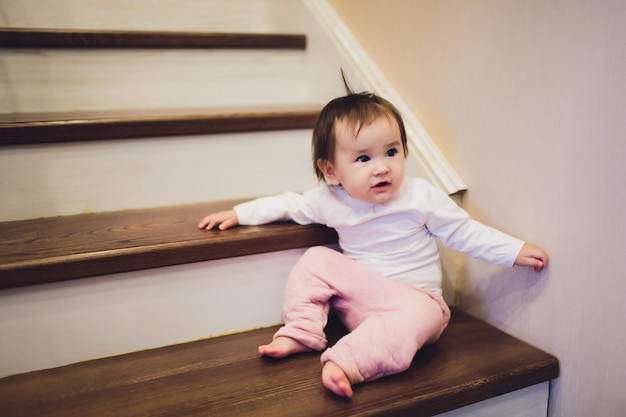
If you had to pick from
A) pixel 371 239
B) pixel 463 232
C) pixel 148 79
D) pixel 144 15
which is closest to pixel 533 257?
pixel 463 232

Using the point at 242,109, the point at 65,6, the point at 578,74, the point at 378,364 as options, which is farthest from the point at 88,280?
the point at 65,6

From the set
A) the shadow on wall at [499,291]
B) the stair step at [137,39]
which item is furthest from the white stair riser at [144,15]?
the shadow on wall at [499,291]

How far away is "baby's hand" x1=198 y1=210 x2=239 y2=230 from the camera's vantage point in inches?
35.9

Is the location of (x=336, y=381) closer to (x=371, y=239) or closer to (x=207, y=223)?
(x=371, y=239)

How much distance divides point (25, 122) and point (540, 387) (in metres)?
1.15

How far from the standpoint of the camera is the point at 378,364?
705 mm

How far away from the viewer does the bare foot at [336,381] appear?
2.16ft

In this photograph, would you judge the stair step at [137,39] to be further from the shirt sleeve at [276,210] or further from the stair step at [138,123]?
the shirt sleeve at [276,210]

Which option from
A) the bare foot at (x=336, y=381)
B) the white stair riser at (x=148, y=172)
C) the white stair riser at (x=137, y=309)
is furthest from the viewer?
the white stair riser at (x=148, y=172)

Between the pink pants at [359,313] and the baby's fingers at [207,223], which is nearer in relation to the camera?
the pink pants at [359,313]

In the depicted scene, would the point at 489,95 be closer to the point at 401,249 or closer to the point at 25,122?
the point at 401,249

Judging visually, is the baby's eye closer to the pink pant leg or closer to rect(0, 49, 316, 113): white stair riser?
the pink pant leg

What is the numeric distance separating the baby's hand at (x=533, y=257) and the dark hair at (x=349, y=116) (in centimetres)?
29

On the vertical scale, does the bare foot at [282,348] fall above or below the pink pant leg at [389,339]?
below
